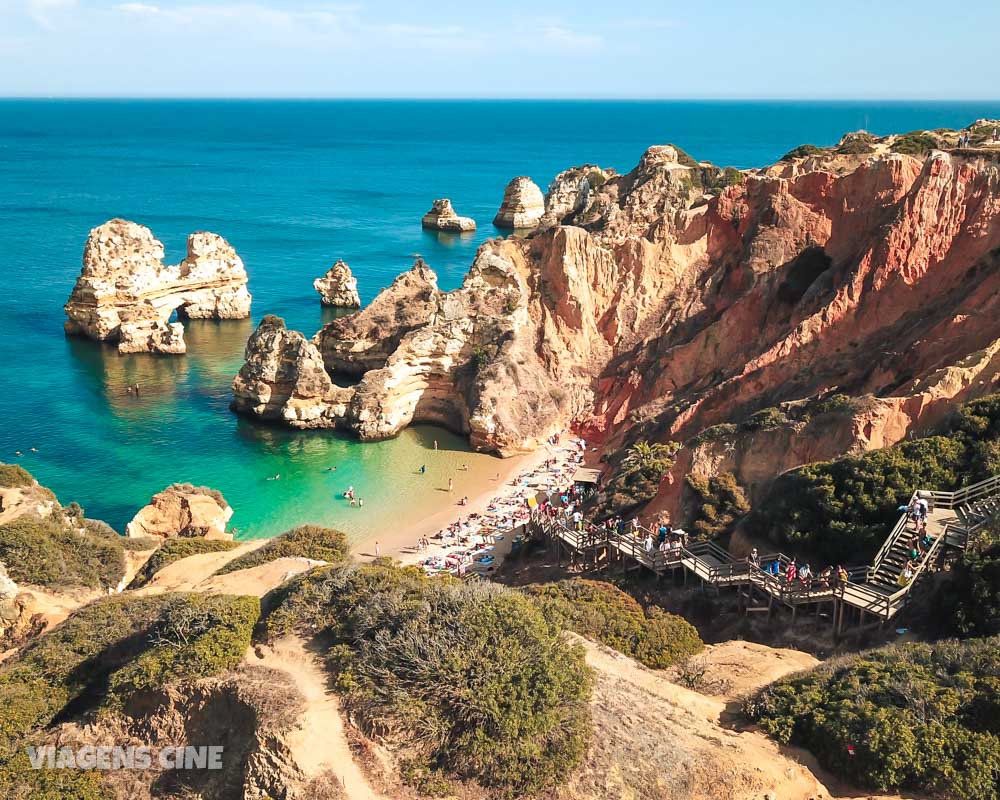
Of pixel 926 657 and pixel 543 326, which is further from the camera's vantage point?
pixel 543 326

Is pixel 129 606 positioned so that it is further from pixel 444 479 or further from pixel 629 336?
pixel 629 336

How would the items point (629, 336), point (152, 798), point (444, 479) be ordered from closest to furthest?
point (152, 798), point (444, 479), point (629, 336)

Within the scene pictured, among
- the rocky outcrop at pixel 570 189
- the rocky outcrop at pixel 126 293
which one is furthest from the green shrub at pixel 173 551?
the rocky outcrop at pixel 570 189

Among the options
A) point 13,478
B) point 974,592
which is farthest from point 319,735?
point 13,478

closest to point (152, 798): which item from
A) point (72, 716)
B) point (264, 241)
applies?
point (72, 716)

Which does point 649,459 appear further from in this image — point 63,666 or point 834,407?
point 63,666
